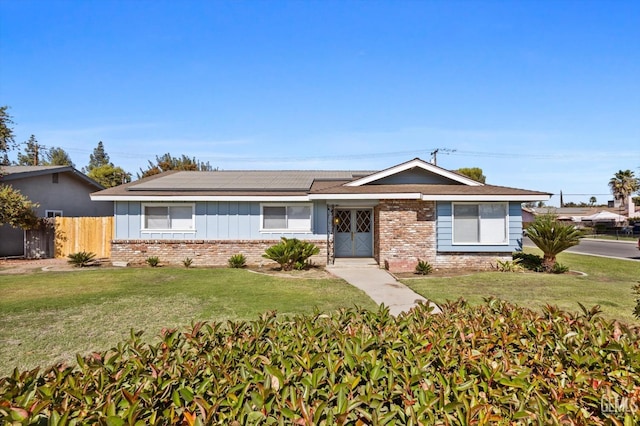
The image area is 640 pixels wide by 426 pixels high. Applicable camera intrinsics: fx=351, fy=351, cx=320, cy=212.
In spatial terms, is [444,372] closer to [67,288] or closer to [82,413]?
[82,413]

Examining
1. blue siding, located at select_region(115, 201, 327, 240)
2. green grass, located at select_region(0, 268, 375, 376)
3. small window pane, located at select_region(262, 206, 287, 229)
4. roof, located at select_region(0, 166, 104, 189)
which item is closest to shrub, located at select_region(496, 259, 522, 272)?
green grass, located at select_region(0, 268, 375, 376)

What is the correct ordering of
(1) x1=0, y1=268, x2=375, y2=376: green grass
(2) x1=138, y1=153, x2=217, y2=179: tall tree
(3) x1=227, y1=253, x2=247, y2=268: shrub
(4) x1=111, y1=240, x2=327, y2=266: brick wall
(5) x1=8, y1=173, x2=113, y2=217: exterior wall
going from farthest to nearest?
(2) x1=138, y1=153, x2=217, y2=179: tall tree < (5) x1=8, y1=173, x2=113, y2=217: exterior wall < (4) x1=111, y1=240, x2=327, y2=266: brick wall < (3) x1=227, y1=253, x2=247, y2=268: shrub < (1) x1=0, y1=268, x2=375, y2=376: green grass

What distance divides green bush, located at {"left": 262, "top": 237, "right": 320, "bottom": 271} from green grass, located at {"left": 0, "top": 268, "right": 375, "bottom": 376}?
1.32m

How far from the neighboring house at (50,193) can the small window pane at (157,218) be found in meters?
8.54

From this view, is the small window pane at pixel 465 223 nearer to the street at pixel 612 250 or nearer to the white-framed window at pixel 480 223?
the white-framed window at pixel 480 223

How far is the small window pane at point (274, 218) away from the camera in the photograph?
1562 cm

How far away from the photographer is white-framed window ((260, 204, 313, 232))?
15578 mm

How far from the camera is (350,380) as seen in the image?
6.58 ft

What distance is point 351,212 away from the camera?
16.5 m

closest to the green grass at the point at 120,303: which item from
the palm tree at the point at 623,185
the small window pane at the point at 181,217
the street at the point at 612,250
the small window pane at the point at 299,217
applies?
the small window pane at the point at 181,217

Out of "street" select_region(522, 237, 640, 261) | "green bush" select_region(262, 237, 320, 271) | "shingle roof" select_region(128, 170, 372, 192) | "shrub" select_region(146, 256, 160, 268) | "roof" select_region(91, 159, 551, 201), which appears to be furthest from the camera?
"street" select_region(522, 237, 640, 261)

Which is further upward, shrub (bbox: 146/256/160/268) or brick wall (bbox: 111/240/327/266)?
brick wall (bbox: 111/240/327/266)

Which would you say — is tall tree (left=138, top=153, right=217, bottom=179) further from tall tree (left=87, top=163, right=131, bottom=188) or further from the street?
the street

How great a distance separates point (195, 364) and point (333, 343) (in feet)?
3.14
